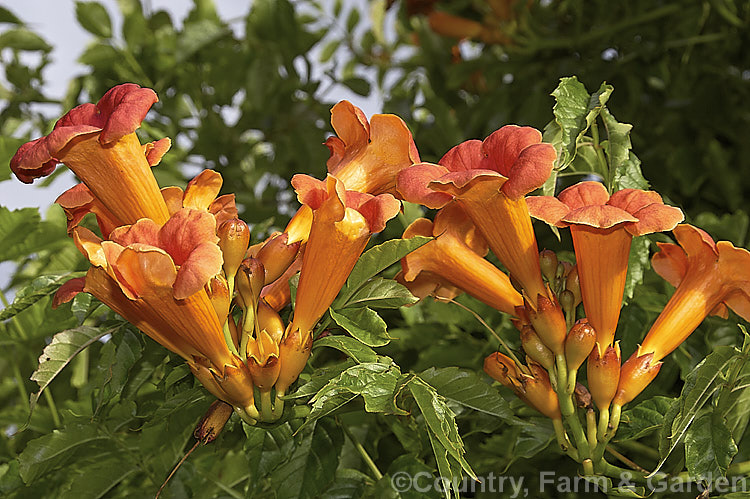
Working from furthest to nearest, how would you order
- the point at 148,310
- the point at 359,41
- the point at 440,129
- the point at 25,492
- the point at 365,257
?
1. the point at 359,41
2. the point at 440,129
3. the point at 25,492
4. the point at 365,257
5. the point at 148,310

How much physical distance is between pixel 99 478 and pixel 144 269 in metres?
0.78

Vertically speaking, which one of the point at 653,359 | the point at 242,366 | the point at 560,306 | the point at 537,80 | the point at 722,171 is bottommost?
the point at 722,171

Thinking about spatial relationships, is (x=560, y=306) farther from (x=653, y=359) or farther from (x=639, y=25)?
(x=639, y=25)

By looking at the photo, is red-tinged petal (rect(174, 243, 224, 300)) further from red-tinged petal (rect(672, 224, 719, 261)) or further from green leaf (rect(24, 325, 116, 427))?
red-tinged petal (rect(672, 224, 719, 261))


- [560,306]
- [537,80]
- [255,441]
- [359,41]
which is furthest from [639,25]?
[255,441]

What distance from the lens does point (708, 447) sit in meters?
1.11

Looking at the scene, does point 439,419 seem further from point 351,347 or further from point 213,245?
point 213,245

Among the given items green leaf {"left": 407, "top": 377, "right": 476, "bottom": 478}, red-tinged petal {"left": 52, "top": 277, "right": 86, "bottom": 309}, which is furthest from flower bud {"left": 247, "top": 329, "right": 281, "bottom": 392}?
red-tinged petal {"left": 52, "top": 277, "right": 86, "bottom": 309}

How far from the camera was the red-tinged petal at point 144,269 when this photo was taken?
95 cm

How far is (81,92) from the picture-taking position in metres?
3.13

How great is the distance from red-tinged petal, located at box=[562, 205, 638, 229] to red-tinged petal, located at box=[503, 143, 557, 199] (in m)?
0.08

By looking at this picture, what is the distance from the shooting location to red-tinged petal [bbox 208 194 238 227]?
1.22 m

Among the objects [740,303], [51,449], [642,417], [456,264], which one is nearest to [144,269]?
[456,264]

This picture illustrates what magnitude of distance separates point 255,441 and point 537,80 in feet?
8.25
